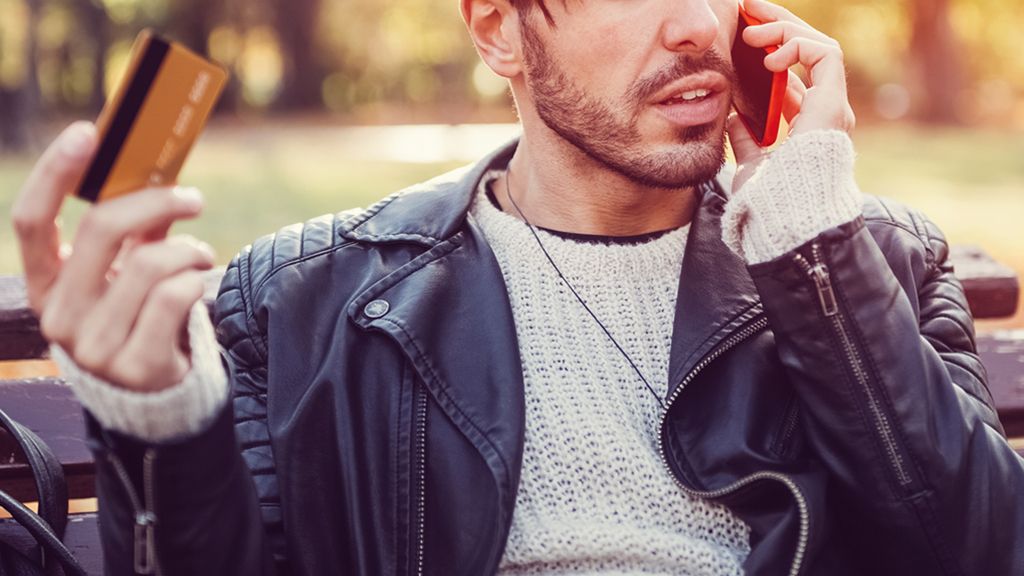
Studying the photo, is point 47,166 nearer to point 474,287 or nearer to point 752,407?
point 474,287

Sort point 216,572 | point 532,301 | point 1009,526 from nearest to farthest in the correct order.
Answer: point 216,572 → point 1009,526 → point 532,301

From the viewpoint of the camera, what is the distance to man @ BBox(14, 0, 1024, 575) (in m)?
2.32

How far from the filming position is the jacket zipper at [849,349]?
231cm

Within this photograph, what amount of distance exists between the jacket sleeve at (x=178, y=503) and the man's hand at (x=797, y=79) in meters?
1.21

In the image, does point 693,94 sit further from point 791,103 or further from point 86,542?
point 86,542

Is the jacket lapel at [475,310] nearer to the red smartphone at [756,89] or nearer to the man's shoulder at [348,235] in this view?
the man's shoulder at [348,235]

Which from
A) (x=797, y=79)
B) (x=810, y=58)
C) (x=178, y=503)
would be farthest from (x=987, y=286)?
(x=178, y=503)

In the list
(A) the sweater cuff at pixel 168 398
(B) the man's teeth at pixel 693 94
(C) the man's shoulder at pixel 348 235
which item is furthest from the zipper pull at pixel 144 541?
(B) the man's teeth at pixel 693 94

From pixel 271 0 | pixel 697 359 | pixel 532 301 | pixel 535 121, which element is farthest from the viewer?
pixel 271 0

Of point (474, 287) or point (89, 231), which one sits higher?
point (89, 231)

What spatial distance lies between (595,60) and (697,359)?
2.44 feet

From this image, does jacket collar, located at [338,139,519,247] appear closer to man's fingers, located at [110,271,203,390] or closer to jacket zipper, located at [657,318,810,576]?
jacket zipper, located at [657,318,810,576]

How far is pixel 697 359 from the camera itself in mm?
2510

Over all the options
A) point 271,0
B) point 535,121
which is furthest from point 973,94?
point 535,121
